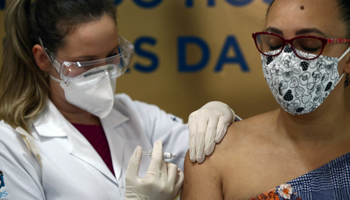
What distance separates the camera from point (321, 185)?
1.29 metres

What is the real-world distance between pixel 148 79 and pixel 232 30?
61cm

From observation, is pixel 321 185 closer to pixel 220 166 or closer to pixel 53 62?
pixel 220 166

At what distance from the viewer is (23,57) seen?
1.75 m

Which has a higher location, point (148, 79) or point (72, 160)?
point (148, 79)

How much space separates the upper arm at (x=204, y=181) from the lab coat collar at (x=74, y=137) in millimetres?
433

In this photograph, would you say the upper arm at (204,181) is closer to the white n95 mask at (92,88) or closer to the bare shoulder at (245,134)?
the bare shoulder at (245,134)

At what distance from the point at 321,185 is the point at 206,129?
438 mm

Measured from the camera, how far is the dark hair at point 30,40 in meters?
1.69

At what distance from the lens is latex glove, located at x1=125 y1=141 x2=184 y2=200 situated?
1460mm

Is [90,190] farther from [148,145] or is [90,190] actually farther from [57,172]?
[148,145]

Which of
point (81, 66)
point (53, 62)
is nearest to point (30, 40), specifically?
point (53, 62)

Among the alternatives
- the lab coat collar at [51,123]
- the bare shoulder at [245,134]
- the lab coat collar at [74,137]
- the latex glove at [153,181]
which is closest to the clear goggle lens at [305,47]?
the bare shoulder at [245,134]

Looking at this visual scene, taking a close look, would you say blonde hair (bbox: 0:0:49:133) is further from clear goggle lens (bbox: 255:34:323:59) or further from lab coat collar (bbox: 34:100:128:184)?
clear goggle lens (bbox: 255:34:323:59)

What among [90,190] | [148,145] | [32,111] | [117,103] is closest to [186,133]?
[148,145]
